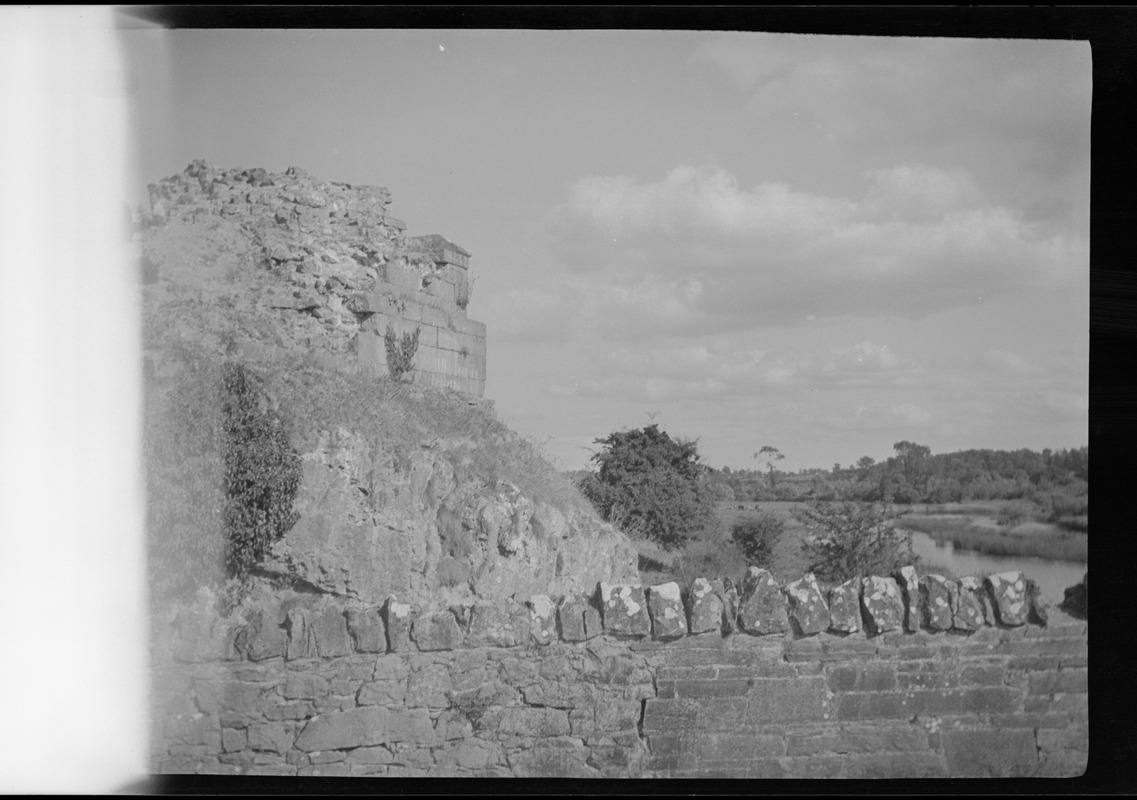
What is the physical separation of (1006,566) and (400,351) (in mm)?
4059

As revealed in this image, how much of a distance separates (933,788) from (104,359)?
18.1 ft

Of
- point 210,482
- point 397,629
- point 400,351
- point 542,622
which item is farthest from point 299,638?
point 400,351

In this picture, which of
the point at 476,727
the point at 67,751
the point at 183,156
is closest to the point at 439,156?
the point at 183,156

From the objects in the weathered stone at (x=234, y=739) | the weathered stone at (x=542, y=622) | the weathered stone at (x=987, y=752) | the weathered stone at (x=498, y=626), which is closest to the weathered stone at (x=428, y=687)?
the weathered stone at (x=498, y=626)

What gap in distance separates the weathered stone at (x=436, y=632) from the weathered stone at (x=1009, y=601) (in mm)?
3139

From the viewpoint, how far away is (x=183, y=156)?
5117 mm

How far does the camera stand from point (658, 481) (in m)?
5.24

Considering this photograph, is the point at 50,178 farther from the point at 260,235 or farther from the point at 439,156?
the point at 439,156

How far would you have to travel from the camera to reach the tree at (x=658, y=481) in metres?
5.22

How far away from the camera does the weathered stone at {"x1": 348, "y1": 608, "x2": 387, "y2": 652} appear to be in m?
4.82

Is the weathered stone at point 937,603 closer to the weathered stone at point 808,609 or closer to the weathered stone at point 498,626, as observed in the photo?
the weathered stone at point 808,609

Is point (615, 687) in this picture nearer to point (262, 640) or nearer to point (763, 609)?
point (763, 609)

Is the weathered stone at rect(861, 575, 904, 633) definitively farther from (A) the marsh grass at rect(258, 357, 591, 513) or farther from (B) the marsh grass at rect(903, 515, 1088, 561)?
(A) the marsh grass at rect(258, 357, 591, 513)

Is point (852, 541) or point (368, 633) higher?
point (852, 541)
